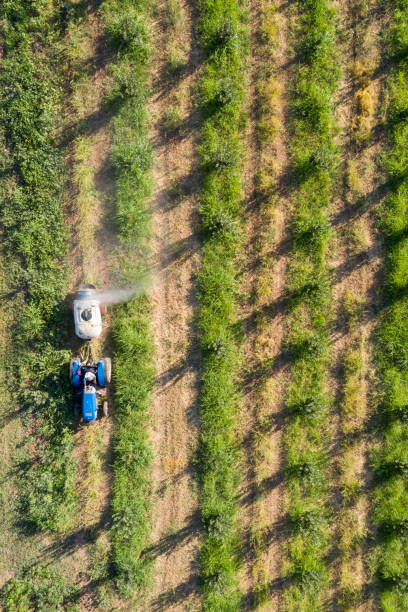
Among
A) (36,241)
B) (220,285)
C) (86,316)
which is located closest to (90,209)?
(36,241)

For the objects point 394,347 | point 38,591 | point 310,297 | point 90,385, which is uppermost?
point 90,385

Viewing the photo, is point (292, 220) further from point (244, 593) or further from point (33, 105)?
point (244, 593)

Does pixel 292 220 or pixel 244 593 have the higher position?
pixel 292 220

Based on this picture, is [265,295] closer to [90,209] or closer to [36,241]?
[90,209]

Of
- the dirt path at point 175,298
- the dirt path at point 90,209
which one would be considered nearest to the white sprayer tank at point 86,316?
the dirt path at point 90,209

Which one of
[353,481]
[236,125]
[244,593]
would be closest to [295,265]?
[236,125]

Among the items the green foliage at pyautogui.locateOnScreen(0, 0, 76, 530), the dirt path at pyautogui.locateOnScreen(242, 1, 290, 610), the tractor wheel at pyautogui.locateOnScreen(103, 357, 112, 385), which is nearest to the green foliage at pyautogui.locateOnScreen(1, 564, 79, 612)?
the green foliage at pyautogui.locateOnScreen(0, 0, 76, 530)
